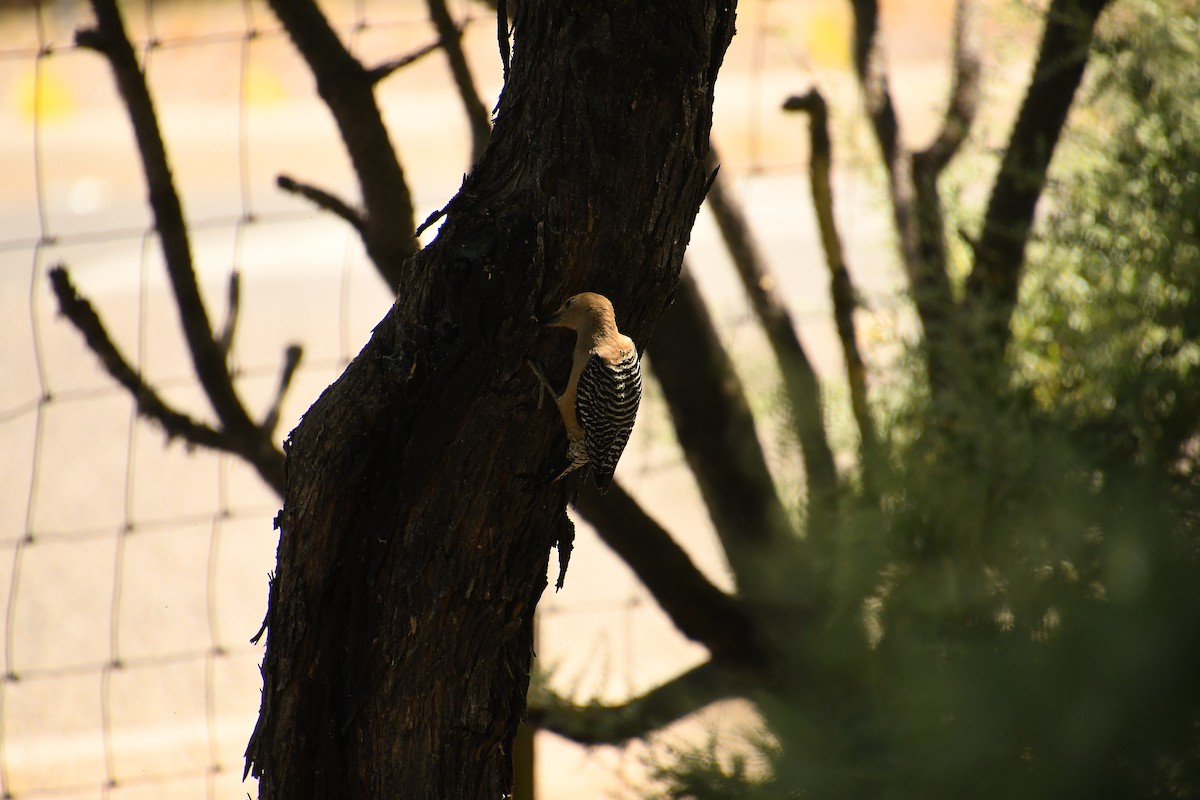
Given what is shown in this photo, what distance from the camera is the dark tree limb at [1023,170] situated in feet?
6.56

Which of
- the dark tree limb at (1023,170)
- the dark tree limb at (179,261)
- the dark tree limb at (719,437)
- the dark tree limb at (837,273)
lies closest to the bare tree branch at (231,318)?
the dark tree limb at (179,261)

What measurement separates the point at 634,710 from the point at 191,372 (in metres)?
2.86

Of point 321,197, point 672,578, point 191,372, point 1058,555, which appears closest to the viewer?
point 1058,555

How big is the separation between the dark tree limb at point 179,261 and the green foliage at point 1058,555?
0.84 m

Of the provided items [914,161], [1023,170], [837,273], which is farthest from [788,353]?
[1023,170]

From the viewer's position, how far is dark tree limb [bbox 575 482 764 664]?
1.95 m

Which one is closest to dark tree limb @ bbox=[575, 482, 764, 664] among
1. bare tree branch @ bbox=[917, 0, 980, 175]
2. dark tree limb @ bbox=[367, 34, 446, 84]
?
dark tree limb @ bbox=[367, 34, 446, 84]

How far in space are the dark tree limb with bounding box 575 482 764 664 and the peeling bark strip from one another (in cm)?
73

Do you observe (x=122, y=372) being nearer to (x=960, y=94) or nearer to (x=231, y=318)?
(x=231, y=318)

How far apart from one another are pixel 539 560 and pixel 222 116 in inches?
224

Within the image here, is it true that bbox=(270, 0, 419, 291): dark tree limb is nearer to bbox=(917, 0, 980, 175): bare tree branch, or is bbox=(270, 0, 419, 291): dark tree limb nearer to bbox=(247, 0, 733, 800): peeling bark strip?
bbox=(247, 0, 733, 800): peeling bark strip

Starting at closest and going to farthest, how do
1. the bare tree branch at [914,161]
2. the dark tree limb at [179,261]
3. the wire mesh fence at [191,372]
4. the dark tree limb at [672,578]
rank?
the dark tree limb at [179,261]
the dark tree limb at [672,578]
the bare tree branch at [914,161]
the wire mesh fence at [191,372]

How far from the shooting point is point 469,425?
1.15 metres

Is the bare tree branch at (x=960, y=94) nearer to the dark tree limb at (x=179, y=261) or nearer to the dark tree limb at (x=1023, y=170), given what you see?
the dark tree limb at (x=1023, y=170)
